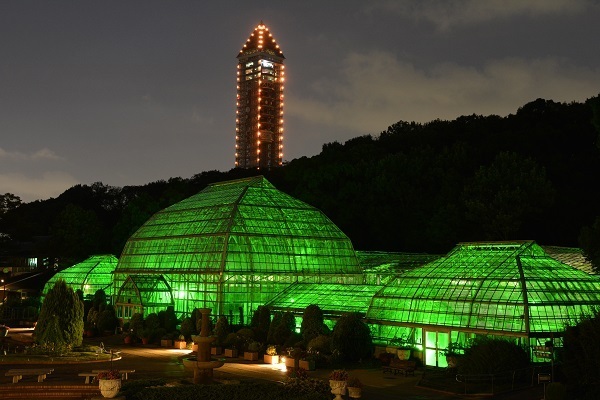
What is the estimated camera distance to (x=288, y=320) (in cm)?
4675

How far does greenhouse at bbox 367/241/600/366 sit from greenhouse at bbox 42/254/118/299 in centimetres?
4055

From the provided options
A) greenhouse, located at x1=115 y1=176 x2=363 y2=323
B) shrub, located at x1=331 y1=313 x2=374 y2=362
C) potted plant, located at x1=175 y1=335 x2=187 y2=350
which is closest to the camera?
shrub, located at x1=331 y1=313 x2=374 y2=362

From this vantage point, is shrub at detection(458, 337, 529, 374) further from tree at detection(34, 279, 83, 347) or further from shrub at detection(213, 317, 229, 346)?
tree at detection(34, 279, 83, 347)

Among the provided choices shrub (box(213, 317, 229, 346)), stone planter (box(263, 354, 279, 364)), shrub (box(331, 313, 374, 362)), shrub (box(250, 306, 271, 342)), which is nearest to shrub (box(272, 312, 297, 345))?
shrub (box(250, 306, 271, 342))

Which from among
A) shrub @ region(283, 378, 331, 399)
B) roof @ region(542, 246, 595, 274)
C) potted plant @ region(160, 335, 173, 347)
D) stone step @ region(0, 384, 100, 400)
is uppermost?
roof @ region(542, 246, 595, 274)

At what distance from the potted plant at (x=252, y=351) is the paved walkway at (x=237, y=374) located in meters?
0.68

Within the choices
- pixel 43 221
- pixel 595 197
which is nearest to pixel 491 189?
pixel 595 197

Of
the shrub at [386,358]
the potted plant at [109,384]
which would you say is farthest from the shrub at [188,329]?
the potted plant at [109,384]

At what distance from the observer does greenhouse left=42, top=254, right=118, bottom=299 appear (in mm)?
75812

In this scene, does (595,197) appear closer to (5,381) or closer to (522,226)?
(522,226)

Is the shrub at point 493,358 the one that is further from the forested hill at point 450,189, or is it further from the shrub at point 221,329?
the forested hill at point 450,189

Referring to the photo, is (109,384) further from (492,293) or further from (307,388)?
(492,293)

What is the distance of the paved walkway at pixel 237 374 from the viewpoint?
31547 millimetres

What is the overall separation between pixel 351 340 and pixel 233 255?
57.1 feet
